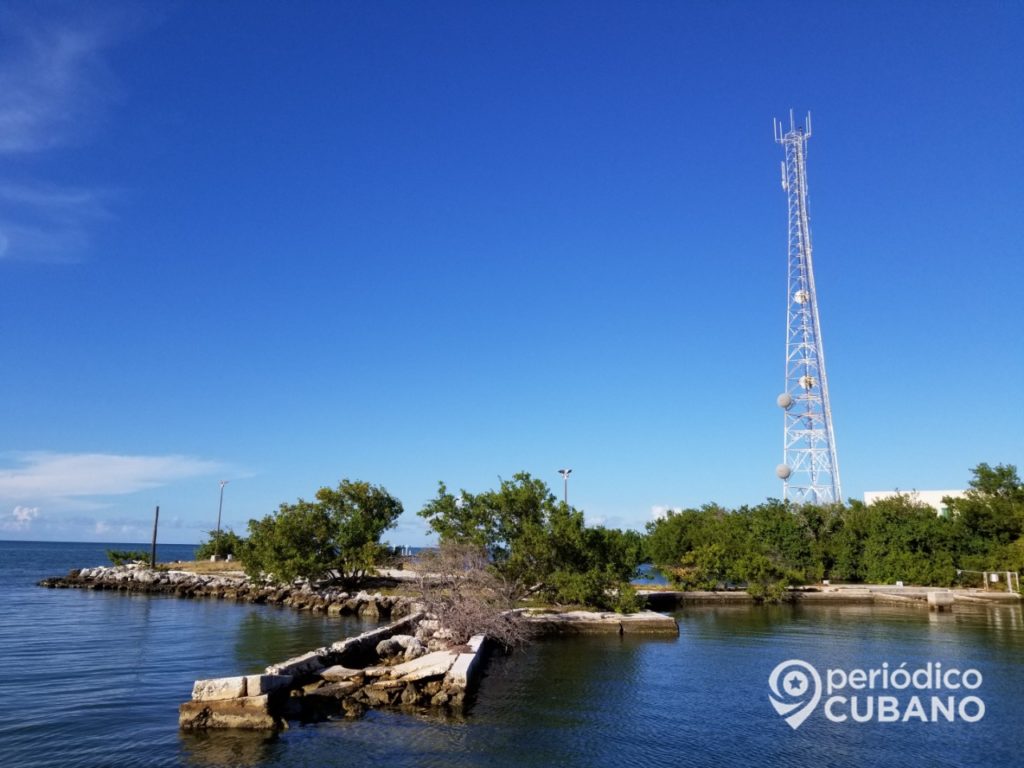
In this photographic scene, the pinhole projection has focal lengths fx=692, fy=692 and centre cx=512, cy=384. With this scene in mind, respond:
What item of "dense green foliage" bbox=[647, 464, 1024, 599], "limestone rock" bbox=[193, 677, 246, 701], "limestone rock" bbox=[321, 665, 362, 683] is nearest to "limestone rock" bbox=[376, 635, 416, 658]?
"limestone rock" bbox=[321, 665, 362, 683]

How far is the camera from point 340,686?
18.6m

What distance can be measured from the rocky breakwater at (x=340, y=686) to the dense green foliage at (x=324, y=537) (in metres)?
22.8

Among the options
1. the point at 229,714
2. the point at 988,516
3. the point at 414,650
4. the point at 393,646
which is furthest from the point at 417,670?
the point at 988,516

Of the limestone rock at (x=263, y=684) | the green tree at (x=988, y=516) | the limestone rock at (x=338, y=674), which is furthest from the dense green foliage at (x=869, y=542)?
the limestone rock at (x=263, y=684)

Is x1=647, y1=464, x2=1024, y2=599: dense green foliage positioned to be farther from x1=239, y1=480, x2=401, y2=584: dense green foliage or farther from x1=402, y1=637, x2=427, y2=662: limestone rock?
x1=402, y1=637, x2=427, y2=662: limestone rock

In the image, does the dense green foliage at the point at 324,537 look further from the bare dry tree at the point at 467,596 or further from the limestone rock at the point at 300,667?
the limestone rock at the point at 300,667

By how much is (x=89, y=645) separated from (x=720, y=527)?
159 ft

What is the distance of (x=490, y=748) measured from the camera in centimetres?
1456

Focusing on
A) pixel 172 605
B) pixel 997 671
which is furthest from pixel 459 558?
pixel 172 605

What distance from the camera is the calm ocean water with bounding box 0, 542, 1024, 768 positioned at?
14164 millimetres

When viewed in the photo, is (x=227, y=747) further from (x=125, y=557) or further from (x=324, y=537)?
Result: (x=125, y=557)

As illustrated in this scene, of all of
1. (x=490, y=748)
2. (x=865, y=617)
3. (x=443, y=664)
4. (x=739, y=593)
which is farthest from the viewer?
(x=739, y=593)

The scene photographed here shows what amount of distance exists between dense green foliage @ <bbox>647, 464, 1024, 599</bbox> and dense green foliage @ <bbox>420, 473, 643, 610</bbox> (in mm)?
15571

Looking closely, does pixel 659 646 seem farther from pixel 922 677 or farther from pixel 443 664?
pixel 443 664
